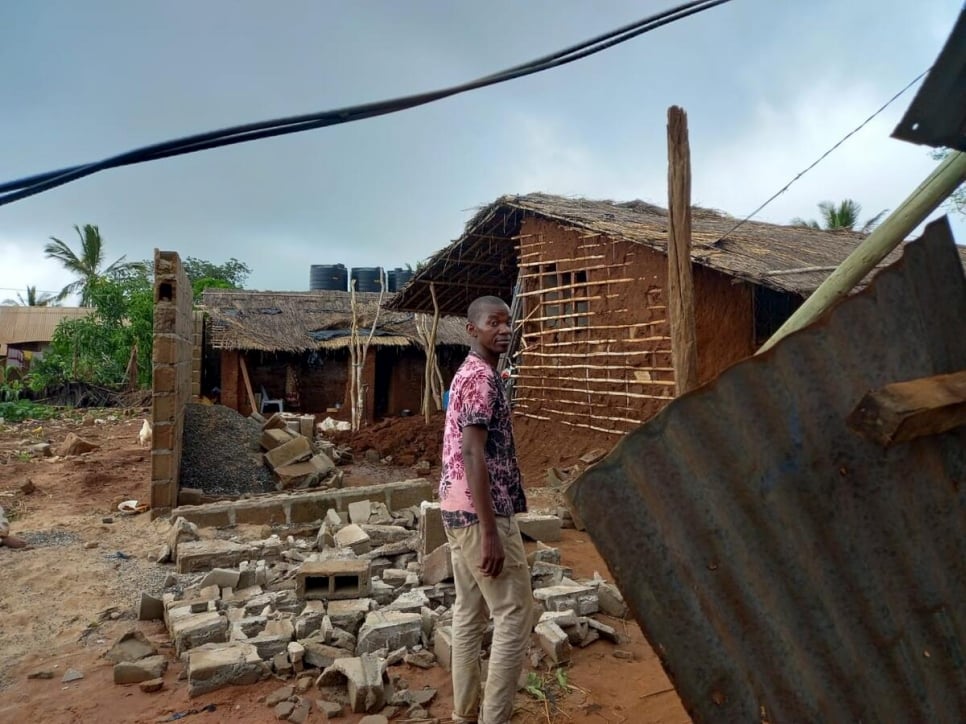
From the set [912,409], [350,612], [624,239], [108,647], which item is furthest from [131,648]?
[624,239]

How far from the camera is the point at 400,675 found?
3.68 meters

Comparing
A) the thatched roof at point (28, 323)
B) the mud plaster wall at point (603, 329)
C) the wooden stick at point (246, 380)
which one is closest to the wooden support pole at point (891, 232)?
the mud plaster wall at point (603, 329)

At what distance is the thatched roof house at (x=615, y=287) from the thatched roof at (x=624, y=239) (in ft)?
0.09

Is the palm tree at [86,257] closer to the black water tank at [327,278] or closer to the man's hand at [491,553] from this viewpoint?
the black water tank at [327,278]

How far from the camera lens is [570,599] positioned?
14.4 ft

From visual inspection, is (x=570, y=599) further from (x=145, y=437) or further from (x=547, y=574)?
(x=145, y=437)

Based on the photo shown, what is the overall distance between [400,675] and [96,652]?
204 centimetres

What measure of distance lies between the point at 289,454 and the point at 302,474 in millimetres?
528

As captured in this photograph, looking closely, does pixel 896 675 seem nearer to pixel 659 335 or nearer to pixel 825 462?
pixel 825 462

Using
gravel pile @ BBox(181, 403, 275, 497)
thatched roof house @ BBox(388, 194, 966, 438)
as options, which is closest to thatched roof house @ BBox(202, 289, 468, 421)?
thatched roof house @ BBox(388, 194, 966, 438)

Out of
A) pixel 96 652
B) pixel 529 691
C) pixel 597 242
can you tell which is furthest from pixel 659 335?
pixel 96 652

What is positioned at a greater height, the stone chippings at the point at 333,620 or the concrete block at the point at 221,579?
the concrete block at the point at 221,579

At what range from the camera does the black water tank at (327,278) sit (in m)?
25.9

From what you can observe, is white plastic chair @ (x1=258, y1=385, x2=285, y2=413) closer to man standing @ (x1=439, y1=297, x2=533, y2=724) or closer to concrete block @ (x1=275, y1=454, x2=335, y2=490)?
Answer: concrete block @ (x1=275, y1=454, x2=335, y2=490)
